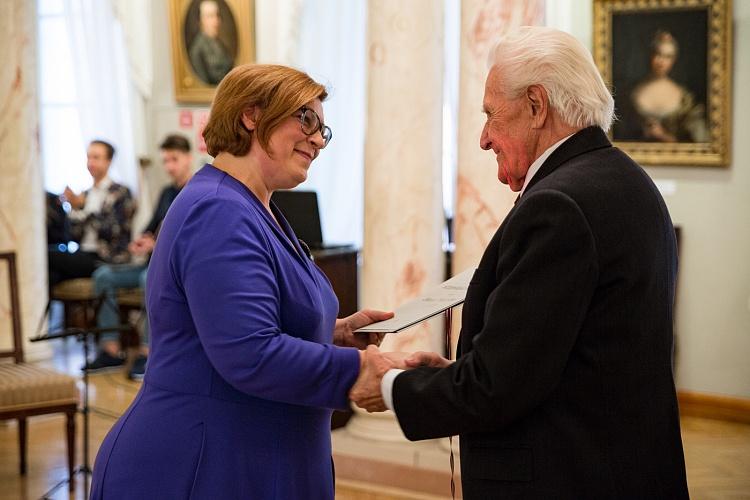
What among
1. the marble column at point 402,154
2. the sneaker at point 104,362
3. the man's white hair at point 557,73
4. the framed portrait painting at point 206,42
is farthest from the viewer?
the framed portrait painting at point 206,42

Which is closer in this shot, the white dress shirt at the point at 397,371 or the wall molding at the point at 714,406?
the white dress shirt at the point at 397,371

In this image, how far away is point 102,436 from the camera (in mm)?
6309

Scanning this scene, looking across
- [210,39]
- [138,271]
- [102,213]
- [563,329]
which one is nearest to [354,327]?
[563,329]

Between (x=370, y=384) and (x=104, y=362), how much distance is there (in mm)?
6721

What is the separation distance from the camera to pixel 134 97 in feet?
33.1

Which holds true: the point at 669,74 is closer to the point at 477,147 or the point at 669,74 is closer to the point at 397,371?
the point at 477,147

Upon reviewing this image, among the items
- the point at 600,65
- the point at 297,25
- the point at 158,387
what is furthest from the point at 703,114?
the point at 158,387

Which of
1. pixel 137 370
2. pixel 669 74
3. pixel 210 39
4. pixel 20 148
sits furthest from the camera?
pixel 210 39

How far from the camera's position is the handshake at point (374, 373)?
2.25m

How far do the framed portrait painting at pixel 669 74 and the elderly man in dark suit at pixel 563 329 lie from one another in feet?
16.4

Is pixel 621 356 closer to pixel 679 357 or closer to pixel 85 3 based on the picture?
pixel 679 357

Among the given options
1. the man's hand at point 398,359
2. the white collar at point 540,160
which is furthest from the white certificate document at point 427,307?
the white collar at point 540,160

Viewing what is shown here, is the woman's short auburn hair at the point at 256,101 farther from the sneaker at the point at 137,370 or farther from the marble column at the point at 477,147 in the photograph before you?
the sneaker at the point at 137,370

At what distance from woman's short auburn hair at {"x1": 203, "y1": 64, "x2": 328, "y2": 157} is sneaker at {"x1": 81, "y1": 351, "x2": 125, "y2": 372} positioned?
646 centimetres
